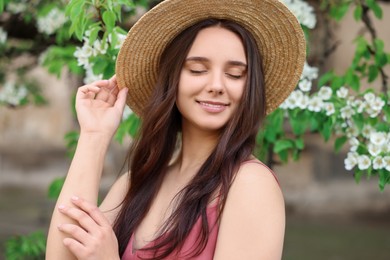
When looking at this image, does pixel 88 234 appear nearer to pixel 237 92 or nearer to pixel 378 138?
pixel 237 92

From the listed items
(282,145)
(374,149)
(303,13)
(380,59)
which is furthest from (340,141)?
(303,13)

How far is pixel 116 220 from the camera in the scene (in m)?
2.46

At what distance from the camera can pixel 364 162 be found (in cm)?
294

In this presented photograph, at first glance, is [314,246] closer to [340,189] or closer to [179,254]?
[340,189]

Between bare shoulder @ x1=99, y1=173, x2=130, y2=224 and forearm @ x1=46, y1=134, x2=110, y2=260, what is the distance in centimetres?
22

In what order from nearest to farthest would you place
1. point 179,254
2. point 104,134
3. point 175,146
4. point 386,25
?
point 179,254 < point 104,134 < point 175,146 < point 386,25

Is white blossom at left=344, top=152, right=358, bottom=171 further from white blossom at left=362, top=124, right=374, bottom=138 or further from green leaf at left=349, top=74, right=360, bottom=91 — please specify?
green leaf at left=349, top=74, right=360, bottom=91

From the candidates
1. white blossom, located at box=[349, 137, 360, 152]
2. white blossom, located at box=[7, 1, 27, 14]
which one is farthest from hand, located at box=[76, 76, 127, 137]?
white blossom, located at box=[7, 1, 27, 14]

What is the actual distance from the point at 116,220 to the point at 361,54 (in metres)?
1.53

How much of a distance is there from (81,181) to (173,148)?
0.39m

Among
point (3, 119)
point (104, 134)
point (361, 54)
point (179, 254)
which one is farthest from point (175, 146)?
point (3, 119)

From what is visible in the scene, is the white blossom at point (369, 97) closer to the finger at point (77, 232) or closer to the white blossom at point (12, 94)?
the finger at point (77, 232)

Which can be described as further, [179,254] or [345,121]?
[345,121]

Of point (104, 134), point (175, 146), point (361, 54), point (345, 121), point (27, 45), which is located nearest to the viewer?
point (104, 134)
